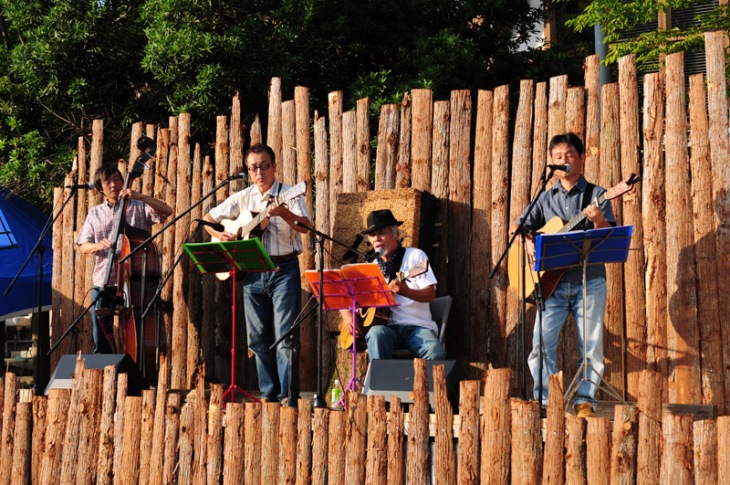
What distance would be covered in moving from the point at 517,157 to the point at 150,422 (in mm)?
3438

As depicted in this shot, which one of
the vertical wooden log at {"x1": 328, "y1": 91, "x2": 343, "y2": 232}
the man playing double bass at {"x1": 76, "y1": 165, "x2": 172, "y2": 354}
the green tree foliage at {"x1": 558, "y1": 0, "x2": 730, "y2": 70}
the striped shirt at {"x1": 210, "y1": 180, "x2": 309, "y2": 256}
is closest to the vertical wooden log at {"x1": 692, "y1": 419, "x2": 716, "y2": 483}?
the striped shirt at {"x1": 210, "y1": 180, "x2": 309, "y2": 256}

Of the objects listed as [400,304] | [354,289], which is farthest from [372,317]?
[354,289]

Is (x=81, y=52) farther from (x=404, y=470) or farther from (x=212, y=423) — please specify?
(x=404, y=470)

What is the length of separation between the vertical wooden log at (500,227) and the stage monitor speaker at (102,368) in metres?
2.74

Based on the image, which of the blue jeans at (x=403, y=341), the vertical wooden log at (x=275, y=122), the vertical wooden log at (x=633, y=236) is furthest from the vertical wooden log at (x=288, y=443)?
the vertical wooden log at (x=275, y=122)

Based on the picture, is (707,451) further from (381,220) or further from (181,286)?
(181,286)

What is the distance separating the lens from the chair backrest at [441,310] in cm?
783

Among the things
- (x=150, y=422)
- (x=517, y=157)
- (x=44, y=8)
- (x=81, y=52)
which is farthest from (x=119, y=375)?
(x=44, y=8)

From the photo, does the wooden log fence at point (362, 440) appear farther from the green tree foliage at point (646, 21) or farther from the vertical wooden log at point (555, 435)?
the green tree foliage at point (646, 21)

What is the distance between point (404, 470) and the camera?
235 inches

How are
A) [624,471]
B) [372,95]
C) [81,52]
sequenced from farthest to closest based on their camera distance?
[81,52] → [372,95] → [624,471]

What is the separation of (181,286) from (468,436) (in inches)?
178

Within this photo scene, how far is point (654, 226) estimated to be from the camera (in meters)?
7.52

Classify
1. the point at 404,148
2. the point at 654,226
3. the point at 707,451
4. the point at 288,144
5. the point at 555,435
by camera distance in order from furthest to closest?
the point at 288,144
the point at 404,148
the point at 654,226
the point at 555,435
the point at 707,451
